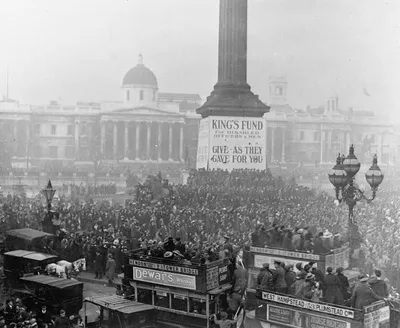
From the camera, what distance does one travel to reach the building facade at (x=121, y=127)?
67812 mm

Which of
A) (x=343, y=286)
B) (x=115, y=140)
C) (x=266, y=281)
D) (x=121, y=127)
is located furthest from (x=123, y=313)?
(x=121, y=127)

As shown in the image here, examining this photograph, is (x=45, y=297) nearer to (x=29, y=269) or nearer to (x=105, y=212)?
(x=29, y=269)

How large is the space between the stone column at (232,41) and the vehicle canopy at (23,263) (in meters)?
21.6

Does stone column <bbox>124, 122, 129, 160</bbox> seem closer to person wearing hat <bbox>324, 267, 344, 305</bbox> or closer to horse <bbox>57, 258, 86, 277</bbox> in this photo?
horse <bbox>57, 258, 86, 277</bbox>

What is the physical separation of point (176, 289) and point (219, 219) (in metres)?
11.4

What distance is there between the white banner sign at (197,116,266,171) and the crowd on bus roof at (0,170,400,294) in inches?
61.1

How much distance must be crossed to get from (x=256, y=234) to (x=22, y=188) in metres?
28.3

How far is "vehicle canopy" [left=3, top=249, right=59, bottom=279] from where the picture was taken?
1152 centimetres

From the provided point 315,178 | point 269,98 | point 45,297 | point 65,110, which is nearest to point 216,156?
point 315,178

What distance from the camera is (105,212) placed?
73.5ft

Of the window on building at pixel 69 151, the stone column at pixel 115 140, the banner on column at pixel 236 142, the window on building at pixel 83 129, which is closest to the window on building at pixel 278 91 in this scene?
the stone column at pixel 115 140

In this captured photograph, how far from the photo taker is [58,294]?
9648 millimetres

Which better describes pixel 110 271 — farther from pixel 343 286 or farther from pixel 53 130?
pixel 53 130

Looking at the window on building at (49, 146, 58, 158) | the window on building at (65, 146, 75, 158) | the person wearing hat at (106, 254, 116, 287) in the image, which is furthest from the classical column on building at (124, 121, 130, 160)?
the person wearing hat at (106, 254, 116, 287)
